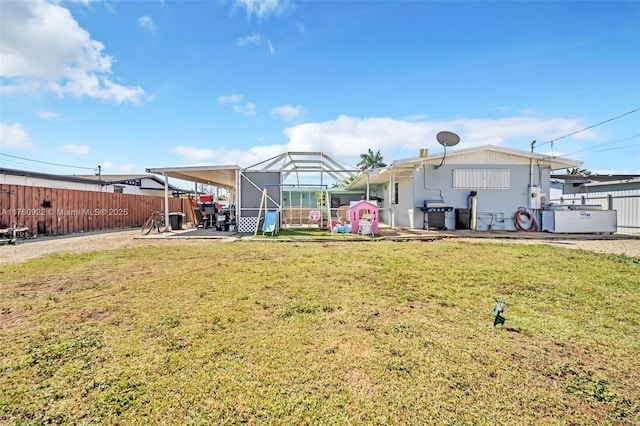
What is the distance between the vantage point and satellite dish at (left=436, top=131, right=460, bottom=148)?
38.9ft

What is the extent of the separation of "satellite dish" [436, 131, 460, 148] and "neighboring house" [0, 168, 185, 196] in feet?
64.3

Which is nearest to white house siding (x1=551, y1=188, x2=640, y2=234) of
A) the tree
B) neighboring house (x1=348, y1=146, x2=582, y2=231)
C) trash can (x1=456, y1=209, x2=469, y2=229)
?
neighboring house (x1=348, y1=146, x2=582, y2=231)

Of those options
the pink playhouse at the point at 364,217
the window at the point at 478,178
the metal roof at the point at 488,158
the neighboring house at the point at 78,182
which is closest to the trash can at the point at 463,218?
the window at the point at 478,178

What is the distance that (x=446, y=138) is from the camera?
11898 millimetres

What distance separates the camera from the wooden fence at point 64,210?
10508mm

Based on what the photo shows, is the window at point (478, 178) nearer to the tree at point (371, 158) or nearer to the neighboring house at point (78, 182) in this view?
the neighboring house at point (78, 182)

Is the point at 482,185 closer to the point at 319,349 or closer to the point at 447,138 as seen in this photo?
the point at 447,138

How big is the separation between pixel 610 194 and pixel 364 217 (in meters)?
12.6

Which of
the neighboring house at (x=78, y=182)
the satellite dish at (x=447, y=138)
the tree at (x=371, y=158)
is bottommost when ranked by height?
the neighboring house at (x=78, y=182)

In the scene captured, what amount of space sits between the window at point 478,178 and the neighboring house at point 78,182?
20.8 meters

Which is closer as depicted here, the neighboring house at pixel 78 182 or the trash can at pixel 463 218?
the trash can at pixel 463 218

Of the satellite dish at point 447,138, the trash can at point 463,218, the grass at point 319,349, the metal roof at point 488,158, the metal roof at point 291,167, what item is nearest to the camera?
the grass at point 319,349

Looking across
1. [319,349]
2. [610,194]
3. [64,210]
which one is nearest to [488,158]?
[610,194]

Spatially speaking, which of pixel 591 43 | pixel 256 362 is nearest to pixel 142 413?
pixel 256 362
